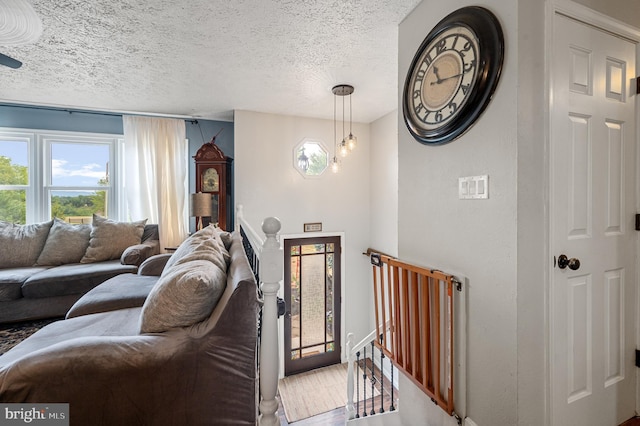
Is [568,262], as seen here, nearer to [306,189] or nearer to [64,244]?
[306,189]

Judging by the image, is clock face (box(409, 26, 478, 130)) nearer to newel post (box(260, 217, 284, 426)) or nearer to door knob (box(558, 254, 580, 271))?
door knob (box(558, 254, 580, 271))

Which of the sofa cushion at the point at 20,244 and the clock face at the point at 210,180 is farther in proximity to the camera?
the clock face at the point at 210,180

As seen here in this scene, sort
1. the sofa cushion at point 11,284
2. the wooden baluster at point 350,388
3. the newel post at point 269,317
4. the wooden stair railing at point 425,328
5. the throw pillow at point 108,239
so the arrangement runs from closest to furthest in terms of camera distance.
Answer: the newel post at point 269,317 → the wooden stair railing at point 425,328 → the wooden baluster at point 350,388 → the sofa cushion at point 11,284 → the throw pillow at point 108,239

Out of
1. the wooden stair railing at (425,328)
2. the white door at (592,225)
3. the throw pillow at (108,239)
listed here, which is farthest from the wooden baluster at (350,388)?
the throw pillow at (108,239)

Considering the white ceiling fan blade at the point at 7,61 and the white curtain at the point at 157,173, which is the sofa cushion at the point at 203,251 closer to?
the white ceiling fan blade at the point at 7,61

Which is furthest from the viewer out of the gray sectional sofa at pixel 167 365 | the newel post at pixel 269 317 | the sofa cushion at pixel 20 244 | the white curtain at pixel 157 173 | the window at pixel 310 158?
the window at pixel 310 158

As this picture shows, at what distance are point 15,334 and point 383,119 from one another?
14.9 feet

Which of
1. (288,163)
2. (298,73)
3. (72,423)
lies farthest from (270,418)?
(288,163)

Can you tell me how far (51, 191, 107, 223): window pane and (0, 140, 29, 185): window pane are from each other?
0.38 meters

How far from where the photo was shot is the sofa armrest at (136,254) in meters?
3.02

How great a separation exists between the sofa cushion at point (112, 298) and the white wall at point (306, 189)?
67.2 inches

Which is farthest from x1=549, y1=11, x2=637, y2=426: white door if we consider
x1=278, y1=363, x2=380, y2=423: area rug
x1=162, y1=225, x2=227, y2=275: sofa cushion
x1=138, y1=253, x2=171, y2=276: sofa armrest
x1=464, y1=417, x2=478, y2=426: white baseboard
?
x1=138, y1=253, x2=171, y2=276: sofa armrest

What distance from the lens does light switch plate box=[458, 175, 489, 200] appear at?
127 cm

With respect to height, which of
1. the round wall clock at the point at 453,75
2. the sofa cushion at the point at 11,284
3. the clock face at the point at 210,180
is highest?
the round wall clock at the point at 453,75
